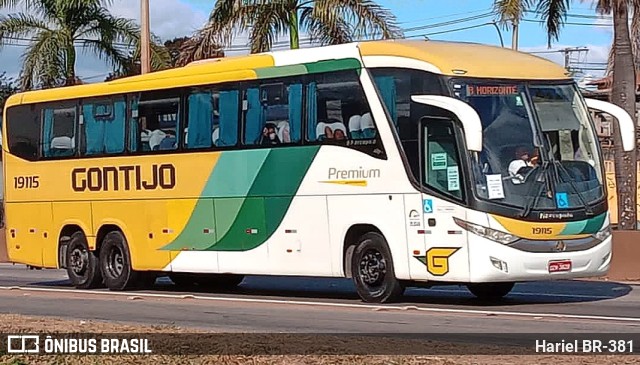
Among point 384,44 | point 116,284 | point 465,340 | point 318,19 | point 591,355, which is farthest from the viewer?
point 318,19

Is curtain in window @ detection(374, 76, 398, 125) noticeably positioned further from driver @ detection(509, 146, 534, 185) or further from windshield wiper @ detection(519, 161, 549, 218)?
windshield wiper @ detection(519, 161, 549, 218)

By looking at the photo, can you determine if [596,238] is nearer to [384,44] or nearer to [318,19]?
[384,44]

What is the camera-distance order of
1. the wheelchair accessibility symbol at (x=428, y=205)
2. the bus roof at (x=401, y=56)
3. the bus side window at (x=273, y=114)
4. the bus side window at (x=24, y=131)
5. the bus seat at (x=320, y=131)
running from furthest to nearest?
1. the bus side window at (x=24, y=131)
2. the bus side window at (x=273, y=114)
3. the bus seat at (x=320, y=131)
4. the bus roof at (x=401, y=56)
5. the wheelchair accessibility symbol at (x=428, y=205)

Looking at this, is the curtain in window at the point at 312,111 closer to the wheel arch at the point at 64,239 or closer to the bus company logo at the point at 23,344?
the wheel arch at the point at 64,239

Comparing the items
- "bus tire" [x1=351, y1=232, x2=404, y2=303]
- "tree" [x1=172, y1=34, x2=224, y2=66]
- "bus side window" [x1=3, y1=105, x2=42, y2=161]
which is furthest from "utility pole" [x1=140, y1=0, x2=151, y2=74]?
"bus tire" [x1=351, y1=232, x2=404, y2=303]

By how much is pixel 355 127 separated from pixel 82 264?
7052 millimetres

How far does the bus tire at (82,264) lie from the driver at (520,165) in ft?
28.7

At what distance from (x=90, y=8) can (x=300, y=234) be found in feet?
66.0

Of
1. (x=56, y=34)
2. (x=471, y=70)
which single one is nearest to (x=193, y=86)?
(x=471, y=70)

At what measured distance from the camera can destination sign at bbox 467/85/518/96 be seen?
1694 cm

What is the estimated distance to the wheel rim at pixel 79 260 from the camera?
74.0 ft

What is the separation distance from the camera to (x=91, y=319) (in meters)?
16.4

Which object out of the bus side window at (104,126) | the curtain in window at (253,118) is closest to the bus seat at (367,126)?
the curtain in window at (253,118)

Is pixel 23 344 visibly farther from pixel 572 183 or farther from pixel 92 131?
pixel 92 131
